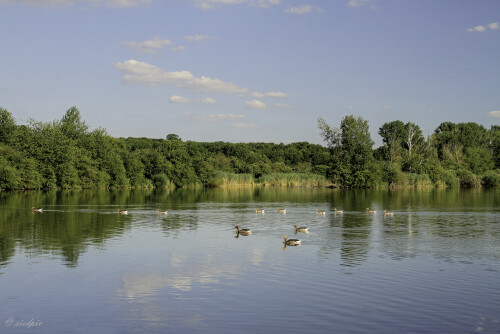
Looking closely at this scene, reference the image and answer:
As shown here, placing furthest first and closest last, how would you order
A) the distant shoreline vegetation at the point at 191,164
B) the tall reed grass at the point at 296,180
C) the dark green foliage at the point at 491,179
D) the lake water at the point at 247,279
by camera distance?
the dark green foliage at the point at 491,179, the tall reed grass at the point at 296,180, the distant shoreline vegetation at the point at 191,164, the lake water at the point at 247,279

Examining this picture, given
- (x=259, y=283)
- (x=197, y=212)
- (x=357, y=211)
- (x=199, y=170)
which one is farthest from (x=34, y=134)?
(x=259, y=283)

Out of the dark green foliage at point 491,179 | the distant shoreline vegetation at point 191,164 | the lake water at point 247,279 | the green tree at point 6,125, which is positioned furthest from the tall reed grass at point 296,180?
the lake water at point 247,279

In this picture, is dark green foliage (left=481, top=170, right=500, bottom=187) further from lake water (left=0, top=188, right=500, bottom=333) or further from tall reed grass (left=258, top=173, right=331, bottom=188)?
lake water (left=0, top=188, right=500, bottom=333)

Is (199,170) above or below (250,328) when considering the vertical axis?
above

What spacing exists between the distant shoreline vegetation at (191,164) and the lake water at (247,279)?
173 ft

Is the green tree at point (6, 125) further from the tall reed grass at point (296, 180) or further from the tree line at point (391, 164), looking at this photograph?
the tree line at point (391, 164)

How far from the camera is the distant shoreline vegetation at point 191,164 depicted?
83188 mm

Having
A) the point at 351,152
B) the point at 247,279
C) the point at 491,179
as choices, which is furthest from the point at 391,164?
the point at 247,279

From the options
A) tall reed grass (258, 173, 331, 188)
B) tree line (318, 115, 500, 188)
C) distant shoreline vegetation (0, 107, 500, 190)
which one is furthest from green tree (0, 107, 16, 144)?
tree line (318, 115, 500, 188)

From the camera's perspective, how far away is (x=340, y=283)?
17172 millimetres

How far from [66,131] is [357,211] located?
7012 cm

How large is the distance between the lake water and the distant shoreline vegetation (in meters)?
52.7

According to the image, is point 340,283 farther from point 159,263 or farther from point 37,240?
point 37,240

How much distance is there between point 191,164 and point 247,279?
88.5 metres
